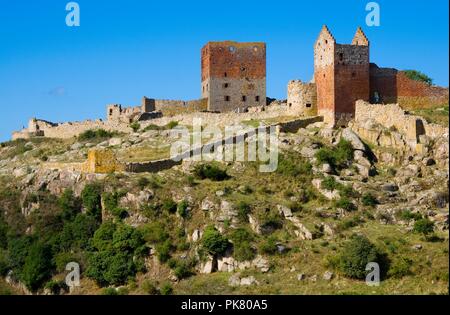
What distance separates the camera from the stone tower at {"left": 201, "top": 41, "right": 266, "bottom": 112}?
3132 inches

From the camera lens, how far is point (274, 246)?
55062 mm

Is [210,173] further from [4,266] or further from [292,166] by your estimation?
[4,266]

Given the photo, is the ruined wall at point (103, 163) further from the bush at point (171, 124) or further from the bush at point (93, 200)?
the bush at point (171, 124)

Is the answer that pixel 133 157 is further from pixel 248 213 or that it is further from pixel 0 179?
pixel 248 213

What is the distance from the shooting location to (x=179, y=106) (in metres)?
81.6

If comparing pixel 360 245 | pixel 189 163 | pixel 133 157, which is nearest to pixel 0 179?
pixel 133 157

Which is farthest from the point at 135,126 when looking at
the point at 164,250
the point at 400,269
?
the point at 400,269

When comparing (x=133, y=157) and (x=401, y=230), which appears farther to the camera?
(x=133, y=157)

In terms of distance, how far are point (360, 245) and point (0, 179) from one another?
1008 inches

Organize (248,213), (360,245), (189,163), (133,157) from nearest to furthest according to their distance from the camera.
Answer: (360,245)
(248,213)
(189,163)
(133,157)

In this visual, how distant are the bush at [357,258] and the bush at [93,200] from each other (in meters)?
14.4

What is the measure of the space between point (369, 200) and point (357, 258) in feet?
19.7

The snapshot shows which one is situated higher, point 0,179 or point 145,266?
point 0,179

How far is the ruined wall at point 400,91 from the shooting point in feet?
222
